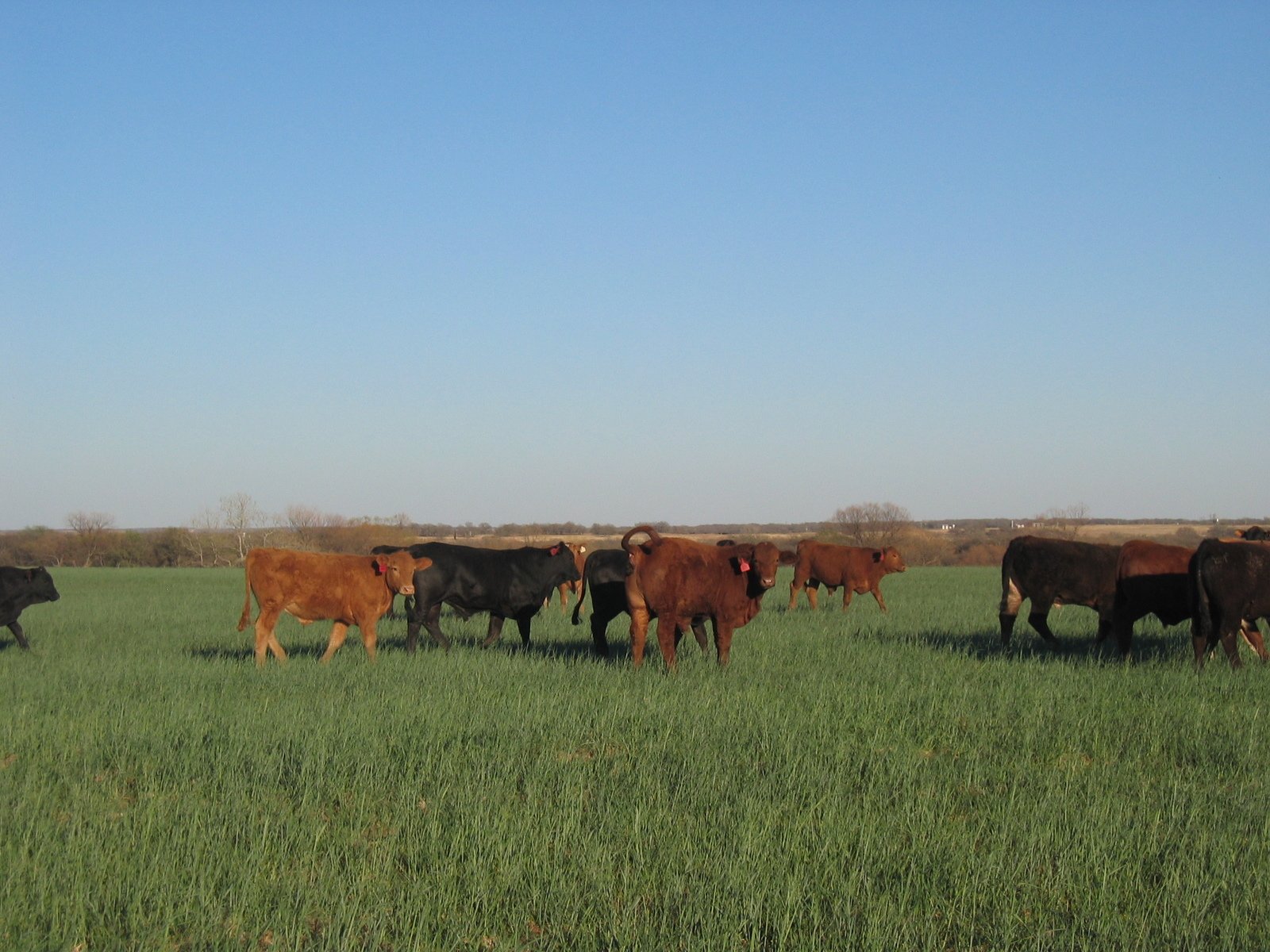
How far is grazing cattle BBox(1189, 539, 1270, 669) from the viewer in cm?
1092

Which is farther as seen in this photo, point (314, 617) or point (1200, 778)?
point (314, 617)

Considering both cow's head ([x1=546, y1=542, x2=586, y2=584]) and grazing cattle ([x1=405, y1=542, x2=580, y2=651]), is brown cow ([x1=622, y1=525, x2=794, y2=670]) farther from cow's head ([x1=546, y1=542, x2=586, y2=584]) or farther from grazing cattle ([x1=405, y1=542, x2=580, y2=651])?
cow's head ([x1=546, y1=542, x2=586, y2=584])

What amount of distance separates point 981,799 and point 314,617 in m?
8.16

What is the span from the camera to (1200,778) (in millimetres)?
6770

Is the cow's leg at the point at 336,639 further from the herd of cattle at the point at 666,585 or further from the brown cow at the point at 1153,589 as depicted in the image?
the brown cow at the point at 1153,589

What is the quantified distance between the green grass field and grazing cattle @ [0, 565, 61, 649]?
162 inches

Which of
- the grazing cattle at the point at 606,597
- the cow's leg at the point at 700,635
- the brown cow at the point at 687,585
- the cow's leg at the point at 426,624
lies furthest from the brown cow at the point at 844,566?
the brown cow at the point at 687,585

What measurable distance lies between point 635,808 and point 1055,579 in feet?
31.7


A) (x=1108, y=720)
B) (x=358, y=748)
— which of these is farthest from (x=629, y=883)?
Answer: (x=1108, y=720)

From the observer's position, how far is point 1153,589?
12.4 m

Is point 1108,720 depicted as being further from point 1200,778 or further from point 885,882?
point 885,882

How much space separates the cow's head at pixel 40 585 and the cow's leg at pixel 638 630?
8.62m

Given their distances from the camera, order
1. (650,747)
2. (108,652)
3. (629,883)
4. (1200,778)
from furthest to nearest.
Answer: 1. (108,652)
2. (650,747)
3. (1200,778)
4. (629,883)

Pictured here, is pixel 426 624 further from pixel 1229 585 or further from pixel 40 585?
pixel 1229 585
